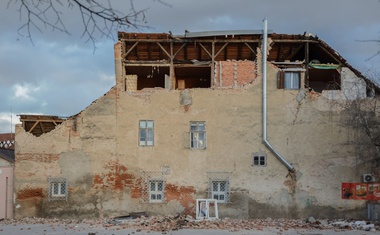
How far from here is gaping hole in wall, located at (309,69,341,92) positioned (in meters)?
24.1

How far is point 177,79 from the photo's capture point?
26125 mm

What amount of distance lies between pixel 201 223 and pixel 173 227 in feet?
5.29

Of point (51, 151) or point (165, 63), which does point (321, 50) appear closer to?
point (165, 63)

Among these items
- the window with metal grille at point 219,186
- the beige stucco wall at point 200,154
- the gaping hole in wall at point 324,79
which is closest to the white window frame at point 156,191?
the beige stucco wall at point 200,154

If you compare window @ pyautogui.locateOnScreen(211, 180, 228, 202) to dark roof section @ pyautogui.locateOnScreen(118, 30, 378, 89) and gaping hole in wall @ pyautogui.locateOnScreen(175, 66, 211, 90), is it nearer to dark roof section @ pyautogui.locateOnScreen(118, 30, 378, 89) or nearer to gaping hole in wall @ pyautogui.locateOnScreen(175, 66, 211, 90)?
gaping hole in wall @ pyautogui.locateOnScreen(175, 66, 211, 90)

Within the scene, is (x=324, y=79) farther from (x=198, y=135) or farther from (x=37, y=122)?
(x=37, y=122)

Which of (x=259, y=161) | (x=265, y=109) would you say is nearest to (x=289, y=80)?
(x=265, y=109)

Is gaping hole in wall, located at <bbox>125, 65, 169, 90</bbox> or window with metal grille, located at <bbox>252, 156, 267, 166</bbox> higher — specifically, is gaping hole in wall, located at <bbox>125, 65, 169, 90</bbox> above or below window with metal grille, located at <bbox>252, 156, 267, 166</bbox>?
above

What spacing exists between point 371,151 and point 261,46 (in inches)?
271

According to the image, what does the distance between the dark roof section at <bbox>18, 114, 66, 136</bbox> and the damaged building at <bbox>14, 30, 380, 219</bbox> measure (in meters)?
0.62

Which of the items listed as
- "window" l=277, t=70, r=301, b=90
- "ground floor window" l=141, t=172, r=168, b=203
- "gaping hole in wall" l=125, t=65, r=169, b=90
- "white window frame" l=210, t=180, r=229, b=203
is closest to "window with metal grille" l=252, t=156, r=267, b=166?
"white window frame" l=210, t=180, r=229, b=203

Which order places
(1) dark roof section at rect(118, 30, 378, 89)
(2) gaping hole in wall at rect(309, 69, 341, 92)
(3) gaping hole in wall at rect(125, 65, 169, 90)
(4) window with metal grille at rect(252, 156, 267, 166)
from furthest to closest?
1. (3) gaping hole in wall at rect(125, 65, 169, 90)
2. (2) gaping hole in wall at rect(309, 69, 341, 92)
3. (1) dark roof section at rect(118, 30, 378, 89)
4. (4) window with metal grille at rect(252, 156, 267, 166)

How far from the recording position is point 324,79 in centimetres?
2581

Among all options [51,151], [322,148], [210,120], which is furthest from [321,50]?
[51,151]
